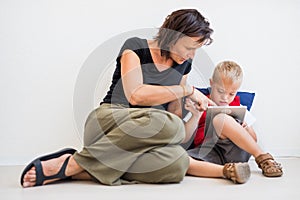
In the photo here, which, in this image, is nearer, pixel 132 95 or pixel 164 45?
pixel 132 95

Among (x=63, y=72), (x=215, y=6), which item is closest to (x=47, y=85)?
(x=63, y=72)

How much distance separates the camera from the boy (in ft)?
4.93

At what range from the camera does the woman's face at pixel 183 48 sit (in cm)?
151

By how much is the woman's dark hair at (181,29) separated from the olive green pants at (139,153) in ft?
1.05

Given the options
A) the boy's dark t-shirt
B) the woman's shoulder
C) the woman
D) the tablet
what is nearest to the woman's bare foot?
the woman

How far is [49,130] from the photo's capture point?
1.87m

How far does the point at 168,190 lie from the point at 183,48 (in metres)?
0.56

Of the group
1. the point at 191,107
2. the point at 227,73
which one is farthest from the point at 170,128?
the point at 227,73

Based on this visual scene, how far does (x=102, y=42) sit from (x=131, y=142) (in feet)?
2.44

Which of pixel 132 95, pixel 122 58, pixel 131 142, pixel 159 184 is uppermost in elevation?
pixel 122 58

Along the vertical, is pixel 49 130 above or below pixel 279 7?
below

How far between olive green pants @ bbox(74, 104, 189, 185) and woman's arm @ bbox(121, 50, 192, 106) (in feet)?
0.31

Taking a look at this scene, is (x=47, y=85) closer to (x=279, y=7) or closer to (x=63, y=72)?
(x=63, y=72)

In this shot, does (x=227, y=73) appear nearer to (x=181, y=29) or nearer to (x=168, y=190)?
(x=181, y=29)
